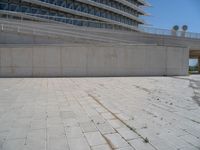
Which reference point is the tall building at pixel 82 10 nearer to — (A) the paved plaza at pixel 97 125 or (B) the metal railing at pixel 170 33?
(B) the metal railing at pixel 170 33

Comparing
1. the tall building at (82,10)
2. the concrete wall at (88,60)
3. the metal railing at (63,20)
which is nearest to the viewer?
the concrete wall at (88,60)

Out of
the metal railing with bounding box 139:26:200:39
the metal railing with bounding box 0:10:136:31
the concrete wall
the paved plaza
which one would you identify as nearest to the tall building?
the metal railing with bounding box 0:10:136:31

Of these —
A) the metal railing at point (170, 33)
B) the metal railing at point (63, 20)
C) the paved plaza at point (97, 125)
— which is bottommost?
the paved plaza at point (97, 125)

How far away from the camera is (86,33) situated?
23.2 m

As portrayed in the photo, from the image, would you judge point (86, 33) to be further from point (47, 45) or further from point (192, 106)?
point (192, 106)

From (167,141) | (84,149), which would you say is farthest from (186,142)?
(84,149)

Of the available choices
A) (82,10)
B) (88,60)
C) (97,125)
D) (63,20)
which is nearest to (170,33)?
(88,60)

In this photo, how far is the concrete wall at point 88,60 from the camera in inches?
610

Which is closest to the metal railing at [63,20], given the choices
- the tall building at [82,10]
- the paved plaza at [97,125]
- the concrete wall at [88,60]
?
the tall building at [82,10]

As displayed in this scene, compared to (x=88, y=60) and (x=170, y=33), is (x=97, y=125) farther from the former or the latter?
(x=170, y=33)

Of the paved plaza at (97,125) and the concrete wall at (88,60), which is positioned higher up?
the concrete wall at (88,60)

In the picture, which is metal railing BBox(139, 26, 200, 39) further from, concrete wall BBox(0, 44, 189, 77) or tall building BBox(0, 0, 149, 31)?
concrete wall BBox(0, 44, 189, 77)

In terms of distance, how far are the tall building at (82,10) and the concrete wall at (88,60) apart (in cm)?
1379

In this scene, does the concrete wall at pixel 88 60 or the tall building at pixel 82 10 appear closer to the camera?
the concrete wall at pixel 88 60
